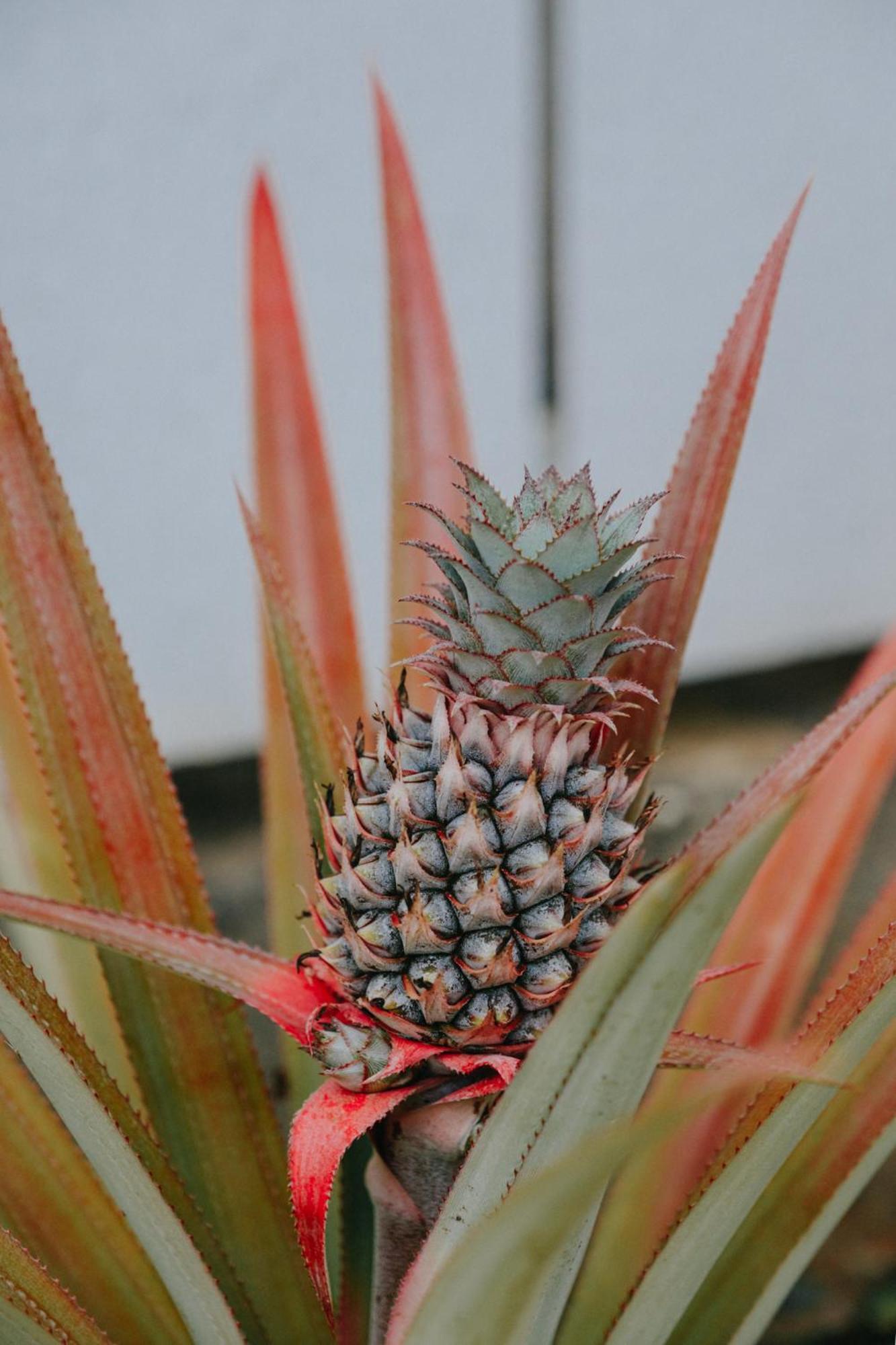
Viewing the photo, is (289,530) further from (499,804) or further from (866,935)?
(866,935)

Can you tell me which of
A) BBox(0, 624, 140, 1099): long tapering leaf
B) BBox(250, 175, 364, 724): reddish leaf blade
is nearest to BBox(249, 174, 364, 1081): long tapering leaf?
BBox(250, 175, 364, 724): reddish leaf blade

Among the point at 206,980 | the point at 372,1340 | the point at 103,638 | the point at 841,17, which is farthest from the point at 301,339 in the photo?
the point at 841,17

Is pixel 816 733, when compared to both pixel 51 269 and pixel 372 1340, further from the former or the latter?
pixel 51 269

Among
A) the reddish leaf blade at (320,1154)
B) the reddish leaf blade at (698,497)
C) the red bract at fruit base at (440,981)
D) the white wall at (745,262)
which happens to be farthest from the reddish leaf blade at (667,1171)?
the white wall at (745,262)

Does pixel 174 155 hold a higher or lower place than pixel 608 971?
higher

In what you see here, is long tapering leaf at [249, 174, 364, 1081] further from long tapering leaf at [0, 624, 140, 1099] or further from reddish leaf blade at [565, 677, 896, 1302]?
reddish leaf blade at [565, 677, 896, 1302]

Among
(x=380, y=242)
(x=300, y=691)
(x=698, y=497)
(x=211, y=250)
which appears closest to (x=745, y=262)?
(x=380, y=242)
